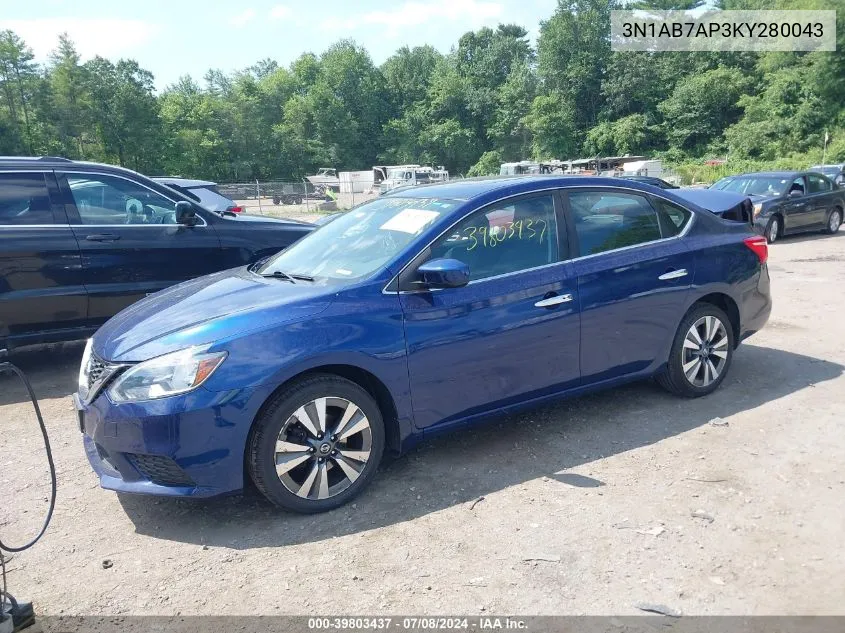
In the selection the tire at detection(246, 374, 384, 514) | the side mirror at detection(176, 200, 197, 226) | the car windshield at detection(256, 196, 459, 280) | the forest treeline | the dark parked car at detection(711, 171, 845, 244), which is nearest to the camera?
the tire at detection(246, 374, 384, 514)

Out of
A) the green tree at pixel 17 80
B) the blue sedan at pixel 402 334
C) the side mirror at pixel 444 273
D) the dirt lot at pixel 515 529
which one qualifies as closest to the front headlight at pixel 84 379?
the blue sedan at pixel 402 334

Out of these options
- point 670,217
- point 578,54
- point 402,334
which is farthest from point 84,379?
point 578,54

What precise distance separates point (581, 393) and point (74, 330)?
4553mm

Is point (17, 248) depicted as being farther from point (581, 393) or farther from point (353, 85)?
point (353, 85)

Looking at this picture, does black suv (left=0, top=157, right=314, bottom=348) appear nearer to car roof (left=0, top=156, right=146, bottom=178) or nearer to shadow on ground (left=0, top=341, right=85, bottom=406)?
car roof (left=0, top=156, right=146, bottom=178)

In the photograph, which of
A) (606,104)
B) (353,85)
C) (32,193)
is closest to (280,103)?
(353,85)

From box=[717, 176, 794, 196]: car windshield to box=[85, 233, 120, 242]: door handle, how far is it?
13.3 metres

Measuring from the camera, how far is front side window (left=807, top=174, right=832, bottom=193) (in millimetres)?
15209

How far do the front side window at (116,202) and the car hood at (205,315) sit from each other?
99.4 inches

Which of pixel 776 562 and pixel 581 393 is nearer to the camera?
pixel 776 562

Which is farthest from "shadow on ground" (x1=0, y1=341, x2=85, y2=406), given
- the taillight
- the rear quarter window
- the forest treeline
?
the forest treeline

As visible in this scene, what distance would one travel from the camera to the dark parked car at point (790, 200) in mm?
14422

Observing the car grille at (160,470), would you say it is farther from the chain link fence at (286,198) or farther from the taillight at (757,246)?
the chain link fence at (286,198)

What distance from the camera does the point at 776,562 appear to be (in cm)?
304
